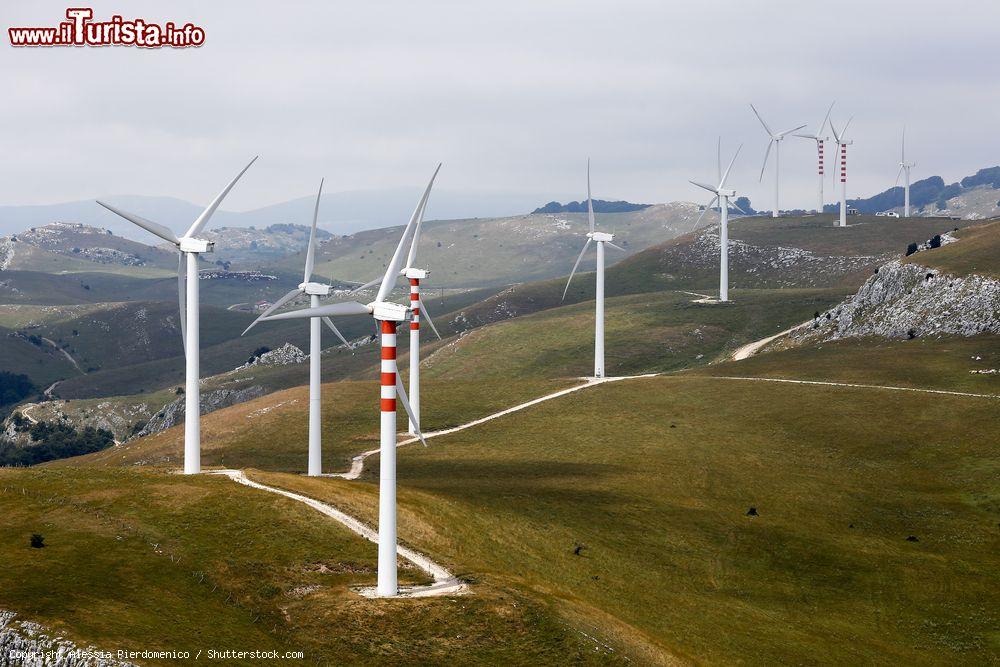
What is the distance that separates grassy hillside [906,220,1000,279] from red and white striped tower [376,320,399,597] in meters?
139

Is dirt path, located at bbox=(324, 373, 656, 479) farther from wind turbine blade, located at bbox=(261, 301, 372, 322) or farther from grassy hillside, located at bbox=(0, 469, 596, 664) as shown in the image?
wind turbine blade, located at bbox=(261, 301, 372, 322)

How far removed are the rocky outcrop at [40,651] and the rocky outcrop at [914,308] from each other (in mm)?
144872

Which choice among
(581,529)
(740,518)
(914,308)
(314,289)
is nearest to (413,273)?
(314,289)

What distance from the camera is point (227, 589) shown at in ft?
207

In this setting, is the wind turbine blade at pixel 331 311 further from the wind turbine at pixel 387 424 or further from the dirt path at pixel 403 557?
the dirt path at pixel 403 557

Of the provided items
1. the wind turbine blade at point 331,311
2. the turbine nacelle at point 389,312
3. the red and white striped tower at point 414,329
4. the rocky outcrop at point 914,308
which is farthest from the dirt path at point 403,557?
the rocky outcrop at point 914,308

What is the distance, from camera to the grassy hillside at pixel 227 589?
56938mm

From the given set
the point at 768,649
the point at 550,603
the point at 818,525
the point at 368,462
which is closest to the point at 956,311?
the point at 818,525

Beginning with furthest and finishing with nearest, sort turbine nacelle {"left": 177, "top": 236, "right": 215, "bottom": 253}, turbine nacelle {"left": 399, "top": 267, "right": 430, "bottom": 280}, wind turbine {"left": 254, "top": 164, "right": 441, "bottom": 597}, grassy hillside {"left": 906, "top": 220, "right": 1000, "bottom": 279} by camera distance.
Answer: grassy hillside {"left": 906, "top": 220, "right": 1000, "bottom": 279}
turbine nacelle {"left": 399, "top": 267, "right": 430, "bottom": 280}
turbine nacelle {"left": 177, "top": 236, "right": 215, "bottom": 253}
wind turbine {"left": 254, "top": 164, "right": 441, "bottom": 597}

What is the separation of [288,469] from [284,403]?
3968 centimetres

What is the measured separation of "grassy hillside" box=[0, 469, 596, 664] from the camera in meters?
56.9

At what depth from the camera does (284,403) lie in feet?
518

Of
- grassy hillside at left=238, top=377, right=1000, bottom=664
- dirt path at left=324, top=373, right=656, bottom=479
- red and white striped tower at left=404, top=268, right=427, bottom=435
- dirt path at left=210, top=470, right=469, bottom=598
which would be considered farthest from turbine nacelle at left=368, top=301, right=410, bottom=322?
red and white striped tower at left=404, top=268, right=427, bottom=435

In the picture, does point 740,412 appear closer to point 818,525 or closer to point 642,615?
point 818,525
